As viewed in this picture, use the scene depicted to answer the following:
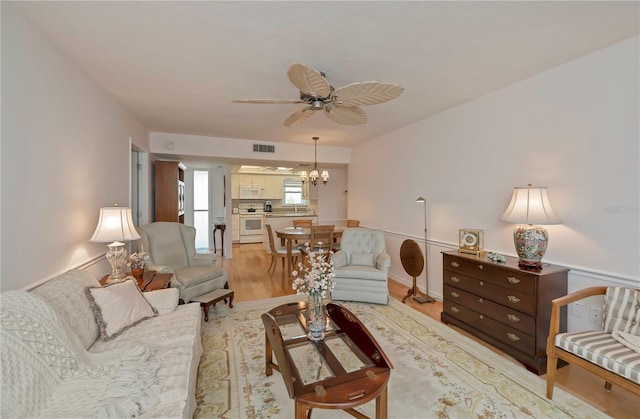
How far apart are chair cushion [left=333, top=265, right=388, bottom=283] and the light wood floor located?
596 millimetres

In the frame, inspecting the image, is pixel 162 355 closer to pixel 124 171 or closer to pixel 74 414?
pixel 74 414

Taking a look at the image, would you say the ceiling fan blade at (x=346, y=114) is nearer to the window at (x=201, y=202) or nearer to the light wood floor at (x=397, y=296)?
the light wood floor at (x=397, y=296)

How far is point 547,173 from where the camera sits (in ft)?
8.30

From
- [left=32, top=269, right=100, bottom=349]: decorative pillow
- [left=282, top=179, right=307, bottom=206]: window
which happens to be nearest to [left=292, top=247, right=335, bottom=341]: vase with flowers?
[left=32, top=269, right=100, bottom=349]: decorative pillow

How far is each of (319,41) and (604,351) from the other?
2685 mm

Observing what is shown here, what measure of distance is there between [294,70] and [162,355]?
75.0 inches

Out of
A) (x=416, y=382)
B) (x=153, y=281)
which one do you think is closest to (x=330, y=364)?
(x=416, y=382)

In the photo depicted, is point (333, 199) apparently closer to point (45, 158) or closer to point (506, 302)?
point (506, 302)

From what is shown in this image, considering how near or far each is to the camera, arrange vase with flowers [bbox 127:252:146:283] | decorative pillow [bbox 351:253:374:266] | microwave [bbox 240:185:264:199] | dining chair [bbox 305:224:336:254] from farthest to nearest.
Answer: microwave [bbox 240:185:264:199] → dining chair [bbox 305:224:336:254] → decorative pillow [bbox 351:253:374:266] → vase with flowers [bbox 127:252:146:283]

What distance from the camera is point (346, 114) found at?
8.47 feet

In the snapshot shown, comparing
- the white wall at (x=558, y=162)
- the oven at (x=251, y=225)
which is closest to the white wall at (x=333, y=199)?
the oven at (x=251, y=225)

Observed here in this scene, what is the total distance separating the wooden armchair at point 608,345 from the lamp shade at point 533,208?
23.9 inches

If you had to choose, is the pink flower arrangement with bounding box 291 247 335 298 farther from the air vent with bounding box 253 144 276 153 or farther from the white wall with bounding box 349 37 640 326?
the air vent with bounding box 253 144 276 153

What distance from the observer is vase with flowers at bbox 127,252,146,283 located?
2676 millimetres
